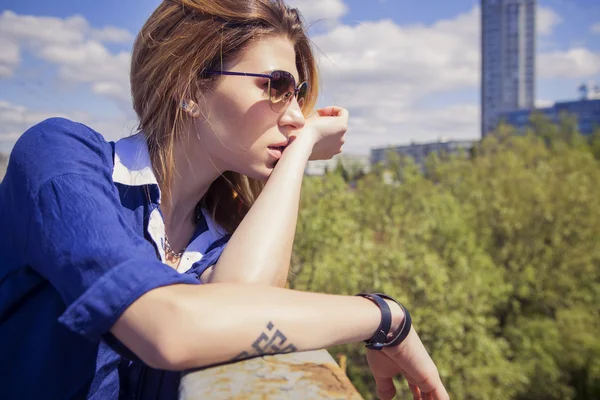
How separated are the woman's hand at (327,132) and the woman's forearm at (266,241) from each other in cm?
35

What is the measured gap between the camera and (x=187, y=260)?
74.9 inches

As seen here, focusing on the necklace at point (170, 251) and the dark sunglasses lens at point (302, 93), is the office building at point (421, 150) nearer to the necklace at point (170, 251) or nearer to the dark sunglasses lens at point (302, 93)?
the dark sunglasses lens at point (302, 93)

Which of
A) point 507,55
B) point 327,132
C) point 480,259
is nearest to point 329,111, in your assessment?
point 327,132

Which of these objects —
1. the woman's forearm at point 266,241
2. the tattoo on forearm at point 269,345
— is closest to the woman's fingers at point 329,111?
the woman's forearm at point 266,241

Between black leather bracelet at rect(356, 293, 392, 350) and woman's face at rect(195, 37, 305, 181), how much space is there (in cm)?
62

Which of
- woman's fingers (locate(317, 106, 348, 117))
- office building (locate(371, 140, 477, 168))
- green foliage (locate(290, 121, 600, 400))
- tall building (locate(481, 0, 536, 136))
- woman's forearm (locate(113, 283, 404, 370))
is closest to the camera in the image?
woman's forearm (locate(113, 283, 404, 370))

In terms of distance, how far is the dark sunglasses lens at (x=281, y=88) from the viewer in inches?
74.4

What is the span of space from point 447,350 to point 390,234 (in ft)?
12.3

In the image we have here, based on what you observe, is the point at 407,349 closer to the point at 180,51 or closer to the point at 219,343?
the point at 219,343

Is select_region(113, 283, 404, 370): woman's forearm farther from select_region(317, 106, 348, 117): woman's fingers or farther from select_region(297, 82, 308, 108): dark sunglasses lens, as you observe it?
select_region(317, 106, 348, 117): woman's fingers

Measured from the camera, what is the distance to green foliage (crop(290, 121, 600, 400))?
47.9ft

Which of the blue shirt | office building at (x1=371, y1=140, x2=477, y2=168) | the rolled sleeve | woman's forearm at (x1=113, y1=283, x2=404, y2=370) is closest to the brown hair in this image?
the blue shirt

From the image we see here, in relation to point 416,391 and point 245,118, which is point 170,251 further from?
point 416,391

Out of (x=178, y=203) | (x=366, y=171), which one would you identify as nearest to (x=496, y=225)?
(x=366, y=171)
